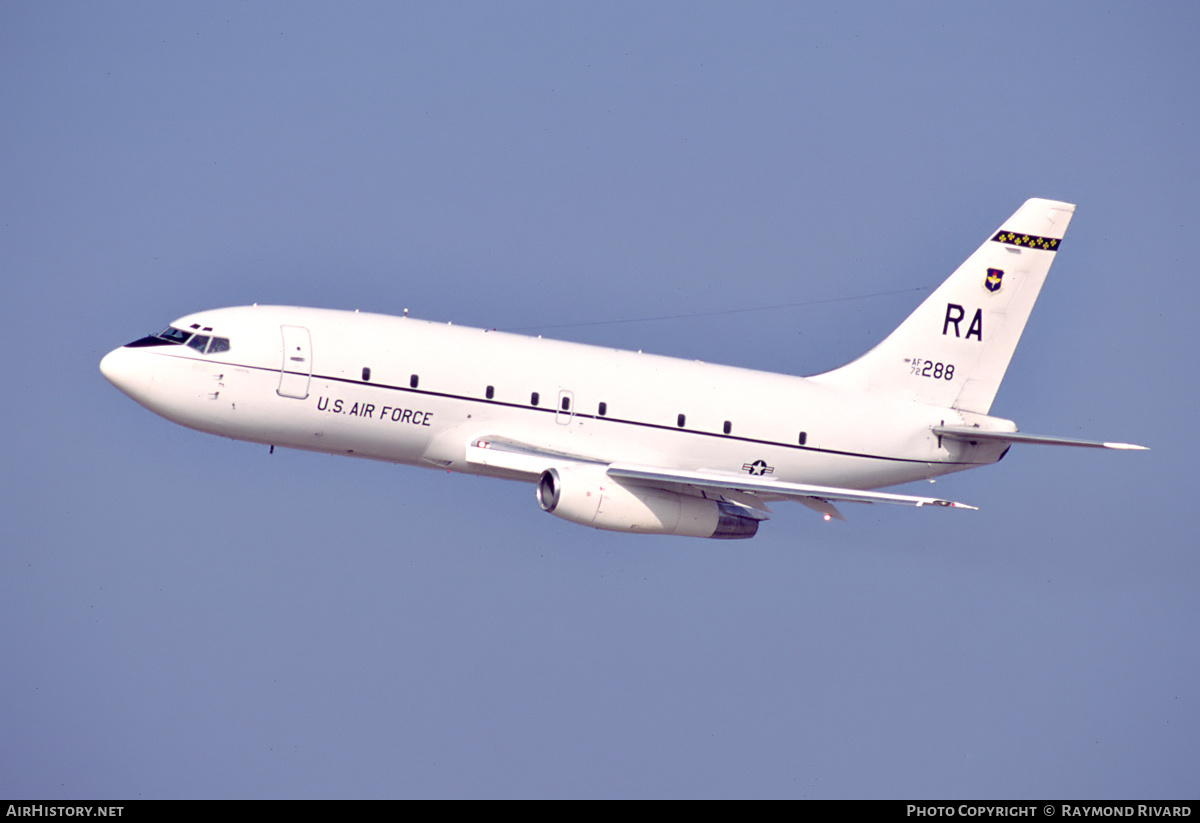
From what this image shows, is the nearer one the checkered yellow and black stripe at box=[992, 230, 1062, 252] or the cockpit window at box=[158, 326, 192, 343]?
the cockpit window at box=[158, 326, 192, 343]

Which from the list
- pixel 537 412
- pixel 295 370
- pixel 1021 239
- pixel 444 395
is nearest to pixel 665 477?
pixel 537 412

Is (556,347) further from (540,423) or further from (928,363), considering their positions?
(928,363)

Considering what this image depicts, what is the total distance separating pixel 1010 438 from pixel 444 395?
17046 millimetres

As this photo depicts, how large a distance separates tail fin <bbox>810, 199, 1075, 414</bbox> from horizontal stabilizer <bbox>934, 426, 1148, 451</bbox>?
53.9 inches

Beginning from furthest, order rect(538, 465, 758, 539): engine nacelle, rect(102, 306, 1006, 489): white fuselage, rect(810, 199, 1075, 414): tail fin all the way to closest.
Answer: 1. rect(810, 199, 1075, 414): tail fin
2. rect(538, 465, 758, 539): engine nacelle
3. rect(102, 306, 1006, 489): white fuselage

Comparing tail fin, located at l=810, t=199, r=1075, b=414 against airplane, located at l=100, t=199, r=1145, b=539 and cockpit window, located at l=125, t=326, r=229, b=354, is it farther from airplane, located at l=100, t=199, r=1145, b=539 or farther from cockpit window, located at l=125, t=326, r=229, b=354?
cockpit window, located at l=125, t=326, r=229, b=354

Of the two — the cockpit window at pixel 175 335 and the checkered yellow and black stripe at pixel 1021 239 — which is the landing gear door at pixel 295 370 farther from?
the checkered yellow and black stripe at pixel 1021 239

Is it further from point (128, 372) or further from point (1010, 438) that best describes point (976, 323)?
point (128, 372)

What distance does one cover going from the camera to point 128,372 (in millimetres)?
46094

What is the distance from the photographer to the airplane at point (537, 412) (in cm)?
4612

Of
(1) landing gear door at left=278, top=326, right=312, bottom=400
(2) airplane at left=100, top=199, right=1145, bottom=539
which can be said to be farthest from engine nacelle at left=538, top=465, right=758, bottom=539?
(1) landing gear door at left=278, top=326, right=312, bottom=400

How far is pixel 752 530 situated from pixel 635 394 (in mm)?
4906

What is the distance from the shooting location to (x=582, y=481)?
4647 cm

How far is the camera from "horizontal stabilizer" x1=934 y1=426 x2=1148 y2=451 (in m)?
49.2
